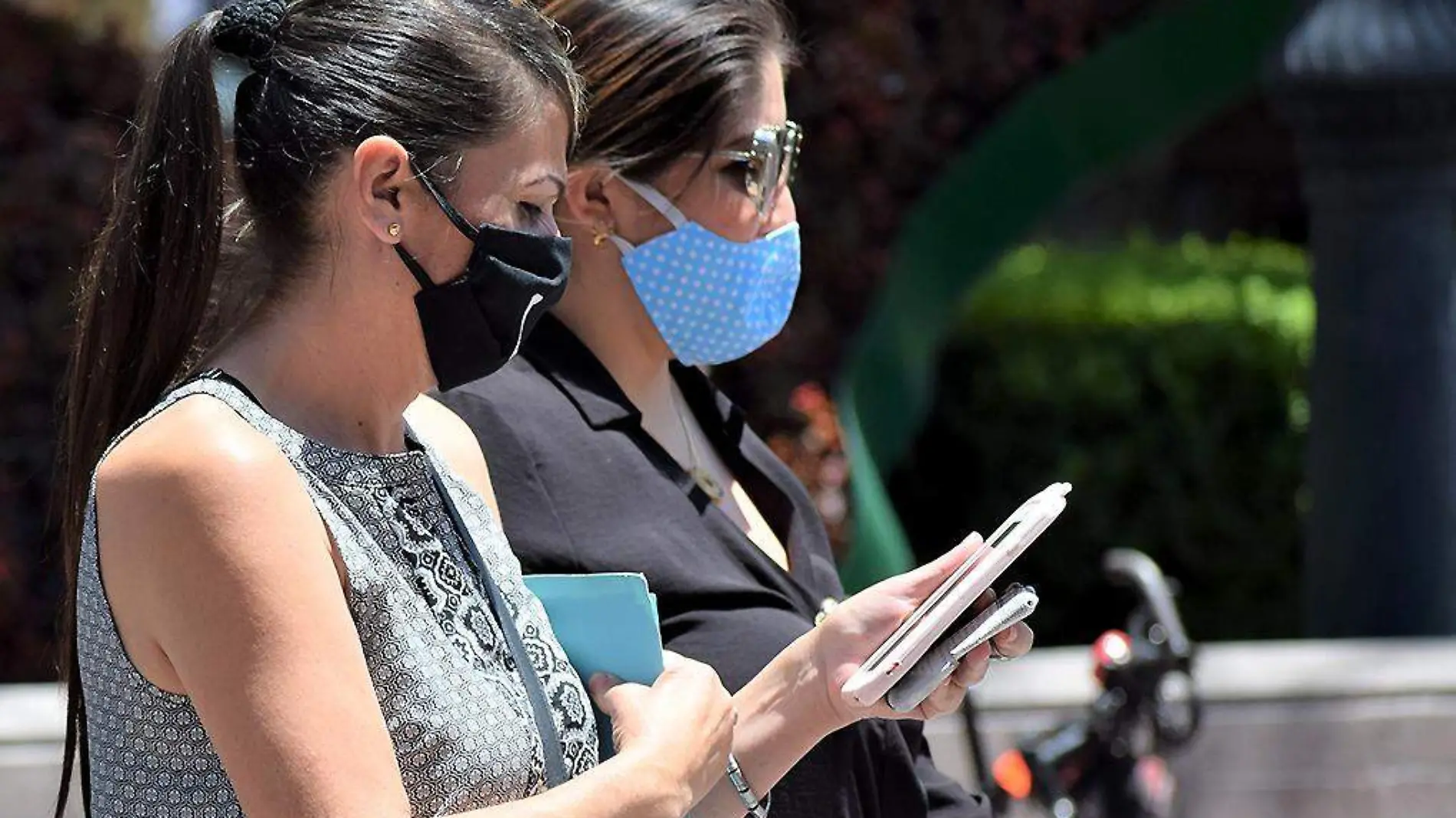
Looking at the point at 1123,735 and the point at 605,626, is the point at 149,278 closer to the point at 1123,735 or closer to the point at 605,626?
the point at 605,626

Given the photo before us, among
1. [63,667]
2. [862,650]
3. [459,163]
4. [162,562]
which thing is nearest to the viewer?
[162,562]

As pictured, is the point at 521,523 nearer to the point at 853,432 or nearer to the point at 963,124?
the point at 853,432

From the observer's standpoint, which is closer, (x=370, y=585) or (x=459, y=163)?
(x=370, y=585)

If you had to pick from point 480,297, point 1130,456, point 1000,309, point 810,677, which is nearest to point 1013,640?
point 810,677

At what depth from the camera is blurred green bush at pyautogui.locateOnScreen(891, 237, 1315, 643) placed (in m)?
7.07

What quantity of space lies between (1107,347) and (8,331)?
3.80 m

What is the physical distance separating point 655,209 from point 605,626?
0.68m

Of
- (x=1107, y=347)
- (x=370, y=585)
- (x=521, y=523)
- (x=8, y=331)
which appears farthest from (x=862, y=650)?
(x=1107, y=347)

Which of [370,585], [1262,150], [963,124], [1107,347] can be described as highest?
[370,585]

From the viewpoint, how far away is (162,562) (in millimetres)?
1465

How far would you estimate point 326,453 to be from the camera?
5.38 feet

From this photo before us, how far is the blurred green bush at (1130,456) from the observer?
707cm

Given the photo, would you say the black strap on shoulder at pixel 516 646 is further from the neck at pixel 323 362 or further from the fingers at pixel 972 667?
the fingers at pixel 972 667

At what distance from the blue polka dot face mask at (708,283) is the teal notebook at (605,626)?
584 millimetres
